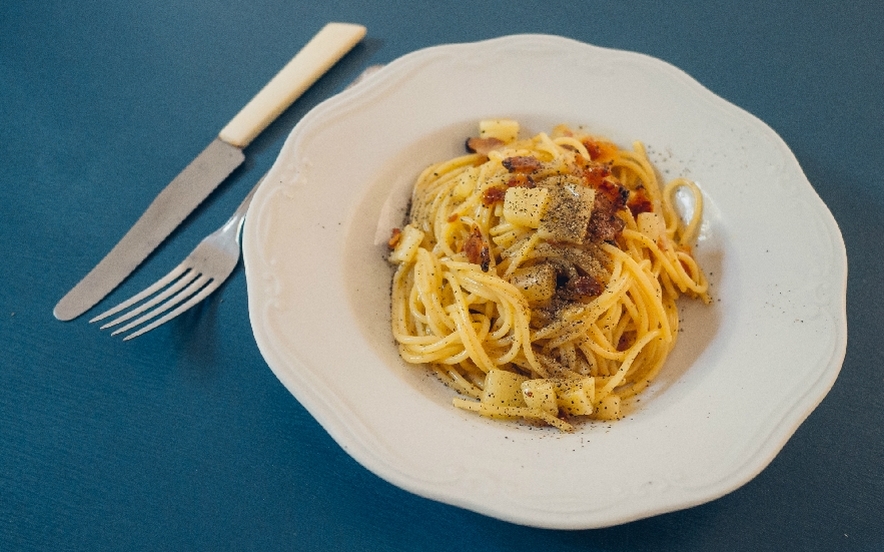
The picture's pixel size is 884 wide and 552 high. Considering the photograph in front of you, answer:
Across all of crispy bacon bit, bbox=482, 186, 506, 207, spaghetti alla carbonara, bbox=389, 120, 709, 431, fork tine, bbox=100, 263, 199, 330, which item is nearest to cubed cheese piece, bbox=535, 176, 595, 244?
spaghetti alla carbonara, bbox=389, 120, 709, 431

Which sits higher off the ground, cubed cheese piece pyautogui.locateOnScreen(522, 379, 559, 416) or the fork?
the fork

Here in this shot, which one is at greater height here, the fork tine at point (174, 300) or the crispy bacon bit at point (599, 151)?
the crispy bacon bit at point (599, 151)

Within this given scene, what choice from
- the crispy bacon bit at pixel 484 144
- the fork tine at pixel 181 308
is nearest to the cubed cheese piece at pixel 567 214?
the crispy bacon bit at pixel 484 144

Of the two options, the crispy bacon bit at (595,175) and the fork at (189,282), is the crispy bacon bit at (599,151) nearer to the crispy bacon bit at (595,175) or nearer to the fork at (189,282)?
the crispy bacon bit at (595,175)

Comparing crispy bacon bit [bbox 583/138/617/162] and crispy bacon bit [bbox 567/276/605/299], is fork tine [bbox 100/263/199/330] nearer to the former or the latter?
crispy bacon bit [bbox 567/276/605/299]

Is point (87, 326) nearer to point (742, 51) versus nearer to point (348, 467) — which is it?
point (348, 467)
